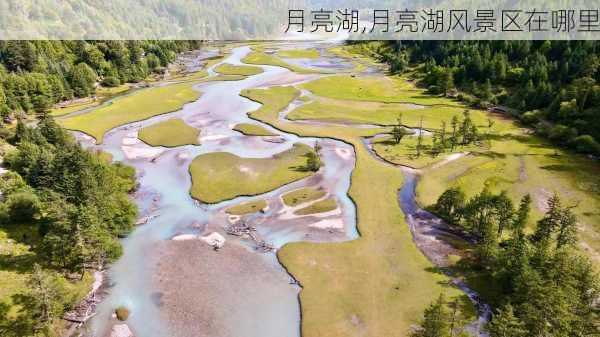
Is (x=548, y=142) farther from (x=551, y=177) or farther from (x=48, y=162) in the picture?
(x=48, y=162)

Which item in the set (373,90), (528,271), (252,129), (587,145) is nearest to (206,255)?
(528,271)

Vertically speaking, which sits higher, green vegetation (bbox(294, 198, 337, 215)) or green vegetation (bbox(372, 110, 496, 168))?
green vegetation (bbox(372, 110, 496, 168))

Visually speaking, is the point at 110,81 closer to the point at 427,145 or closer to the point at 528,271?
the point at 427,145

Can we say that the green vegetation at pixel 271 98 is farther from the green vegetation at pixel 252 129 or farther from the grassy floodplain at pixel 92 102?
the grassy floodplain at pixel 92 102

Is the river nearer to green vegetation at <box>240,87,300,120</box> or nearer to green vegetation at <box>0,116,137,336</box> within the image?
green vegetation at <box>0,116,137,336</box>

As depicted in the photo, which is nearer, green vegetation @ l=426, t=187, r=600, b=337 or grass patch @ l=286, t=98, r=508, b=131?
green vegetation @ l=426, t=187, r=600, b=337

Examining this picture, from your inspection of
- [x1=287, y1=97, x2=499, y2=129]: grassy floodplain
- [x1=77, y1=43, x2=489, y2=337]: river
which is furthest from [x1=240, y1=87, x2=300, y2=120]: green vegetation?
[x1=77, y1=43, x2=489, y2=337]: river
